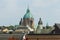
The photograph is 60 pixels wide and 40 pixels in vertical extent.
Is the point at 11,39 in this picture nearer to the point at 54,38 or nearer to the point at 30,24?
the point at 54,38

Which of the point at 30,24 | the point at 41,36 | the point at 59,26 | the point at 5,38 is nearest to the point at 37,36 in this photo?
the point at 41,36

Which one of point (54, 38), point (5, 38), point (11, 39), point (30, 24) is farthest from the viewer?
point (30, 24)

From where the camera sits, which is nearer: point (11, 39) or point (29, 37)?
point (29, 37)

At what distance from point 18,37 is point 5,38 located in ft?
10.4

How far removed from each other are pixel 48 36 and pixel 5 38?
20.2 meters

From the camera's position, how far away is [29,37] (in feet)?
105

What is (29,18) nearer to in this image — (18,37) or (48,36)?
(18,37)

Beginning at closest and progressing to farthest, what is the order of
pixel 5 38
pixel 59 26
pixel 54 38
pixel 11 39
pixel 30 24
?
pixel 54 38 → pixel 59 26 → pixel 11 39 → pixel 5 38 → pixel 30 24

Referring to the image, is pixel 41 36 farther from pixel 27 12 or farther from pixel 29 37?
pixel 27 12

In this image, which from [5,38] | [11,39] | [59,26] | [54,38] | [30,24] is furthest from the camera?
[30,24]

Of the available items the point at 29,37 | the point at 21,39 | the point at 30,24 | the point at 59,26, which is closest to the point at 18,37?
the point at 21,39

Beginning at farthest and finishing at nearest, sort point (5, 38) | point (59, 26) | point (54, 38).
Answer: point (5, 38) < point (59, 26) < point (54, 38)

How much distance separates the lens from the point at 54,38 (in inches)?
1249

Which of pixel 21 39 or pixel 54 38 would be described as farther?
pixel 21 39
